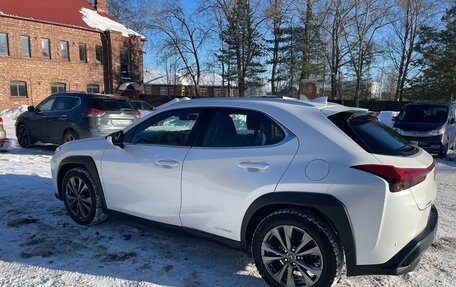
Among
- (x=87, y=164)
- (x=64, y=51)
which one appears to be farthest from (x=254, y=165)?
(x=64, y=51)

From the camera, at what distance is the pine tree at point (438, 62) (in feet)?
88.4

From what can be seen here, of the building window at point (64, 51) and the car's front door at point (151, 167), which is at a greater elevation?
the building window at point (64, 51)

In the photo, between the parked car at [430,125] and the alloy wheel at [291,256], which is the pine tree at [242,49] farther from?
the alloy wheel at [291,256]

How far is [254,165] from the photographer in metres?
3.08

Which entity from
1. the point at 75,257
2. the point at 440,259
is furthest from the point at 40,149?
the point at 440,259

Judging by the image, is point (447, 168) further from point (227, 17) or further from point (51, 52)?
point (51, 52)

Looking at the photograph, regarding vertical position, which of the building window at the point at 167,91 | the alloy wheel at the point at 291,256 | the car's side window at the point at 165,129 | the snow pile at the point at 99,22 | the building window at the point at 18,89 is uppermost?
the snow pile at the point at 99,22

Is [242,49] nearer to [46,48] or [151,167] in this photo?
[46,48]

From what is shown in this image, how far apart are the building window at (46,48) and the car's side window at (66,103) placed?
21.8 metres

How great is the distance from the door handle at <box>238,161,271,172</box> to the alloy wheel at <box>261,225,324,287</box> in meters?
0.50

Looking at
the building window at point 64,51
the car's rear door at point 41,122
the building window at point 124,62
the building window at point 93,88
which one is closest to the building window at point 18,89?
the building window at point 64,51

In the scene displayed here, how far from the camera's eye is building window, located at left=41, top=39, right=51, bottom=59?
2869 cm

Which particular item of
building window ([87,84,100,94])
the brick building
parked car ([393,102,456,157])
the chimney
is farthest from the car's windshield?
the chimney

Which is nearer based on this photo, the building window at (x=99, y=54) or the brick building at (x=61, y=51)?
the brick building at (x=61, y=51)
